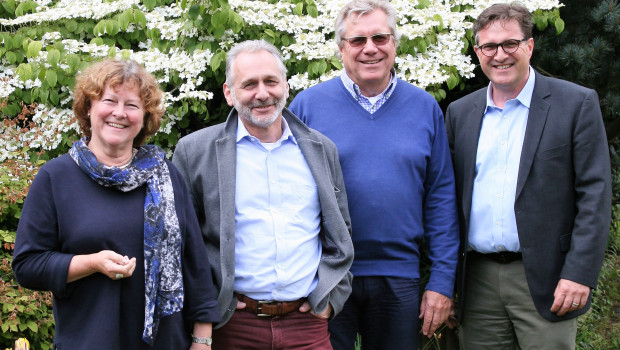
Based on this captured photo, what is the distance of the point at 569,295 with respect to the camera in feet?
11.2

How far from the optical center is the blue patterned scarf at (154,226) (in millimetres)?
2660

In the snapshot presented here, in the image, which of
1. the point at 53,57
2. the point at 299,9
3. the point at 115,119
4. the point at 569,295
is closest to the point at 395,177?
the point at 569,295

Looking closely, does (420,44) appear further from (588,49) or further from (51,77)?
(51,77)

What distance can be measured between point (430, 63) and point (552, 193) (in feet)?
5.48

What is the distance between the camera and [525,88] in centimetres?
366

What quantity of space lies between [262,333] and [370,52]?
1.50m

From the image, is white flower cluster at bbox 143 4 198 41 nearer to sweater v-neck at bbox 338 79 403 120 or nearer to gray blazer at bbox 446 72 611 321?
sweater v-neck at bbox 338 79 403 120

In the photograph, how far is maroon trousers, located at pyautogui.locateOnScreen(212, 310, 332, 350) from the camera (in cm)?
305

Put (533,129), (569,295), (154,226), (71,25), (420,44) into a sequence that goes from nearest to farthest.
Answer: (154,226) → (569,295) → (533,129) → (420,44) → (71,25)

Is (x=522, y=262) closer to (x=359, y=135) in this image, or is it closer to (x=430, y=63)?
(x=359, y=135)

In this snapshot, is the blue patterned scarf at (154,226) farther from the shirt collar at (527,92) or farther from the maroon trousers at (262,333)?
the shirt collar at (527,92)

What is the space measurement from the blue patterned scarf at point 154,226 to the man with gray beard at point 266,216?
0.94 feet

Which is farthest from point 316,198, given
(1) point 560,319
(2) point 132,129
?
(1) point 560,319

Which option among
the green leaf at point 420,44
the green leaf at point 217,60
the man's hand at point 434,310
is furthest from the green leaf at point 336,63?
the man's hand at point 434,310
